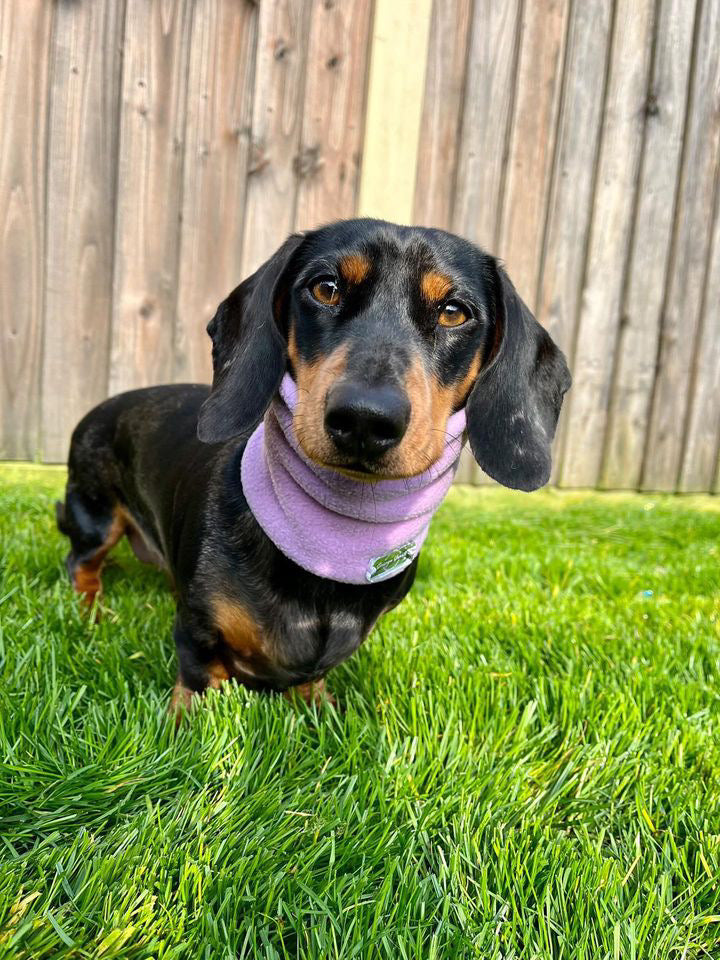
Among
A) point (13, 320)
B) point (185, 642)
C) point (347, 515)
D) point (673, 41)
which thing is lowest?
point (185, 642)

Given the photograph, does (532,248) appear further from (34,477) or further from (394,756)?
(394,756)

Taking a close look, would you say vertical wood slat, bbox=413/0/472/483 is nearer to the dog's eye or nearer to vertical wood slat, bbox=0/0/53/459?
vertical wood slat, bbox=0/0/53/459

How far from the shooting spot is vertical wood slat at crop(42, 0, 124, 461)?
3873 mm

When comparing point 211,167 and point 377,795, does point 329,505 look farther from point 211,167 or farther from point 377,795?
point 211,167

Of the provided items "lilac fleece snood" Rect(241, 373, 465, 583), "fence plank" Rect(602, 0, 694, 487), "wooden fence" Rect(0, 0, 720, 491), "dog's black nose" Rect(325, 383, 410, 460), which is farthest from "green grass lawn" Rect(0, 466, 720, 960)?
"fence plank" Rect(602, 0, 694, 487)

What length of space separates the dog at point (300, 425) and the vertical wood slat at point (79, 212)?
2294mm

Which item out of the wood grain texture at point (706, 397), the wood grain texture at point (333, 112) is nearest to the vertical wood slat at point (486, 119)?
the wood grain texture at point (333, 112)

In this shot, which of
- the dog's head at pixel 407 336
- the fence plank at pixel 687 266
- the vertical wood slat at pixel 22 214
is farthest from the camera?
the fence plank at pixel 687 266

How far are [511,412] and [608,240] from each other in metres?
3.33

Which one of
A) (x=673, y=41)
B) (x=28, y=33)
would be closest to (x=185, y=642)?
(x=28, y=33)

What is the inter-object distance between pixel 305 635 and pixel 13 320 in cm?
284

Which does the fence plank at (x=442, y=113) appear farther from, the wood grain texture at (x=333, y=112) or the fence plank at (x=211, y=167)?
the fence plank at (x=211, y=167)

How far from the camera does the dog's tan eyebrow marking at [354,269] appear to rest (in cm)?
185

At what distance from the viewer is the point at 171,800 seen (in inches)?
64.2
